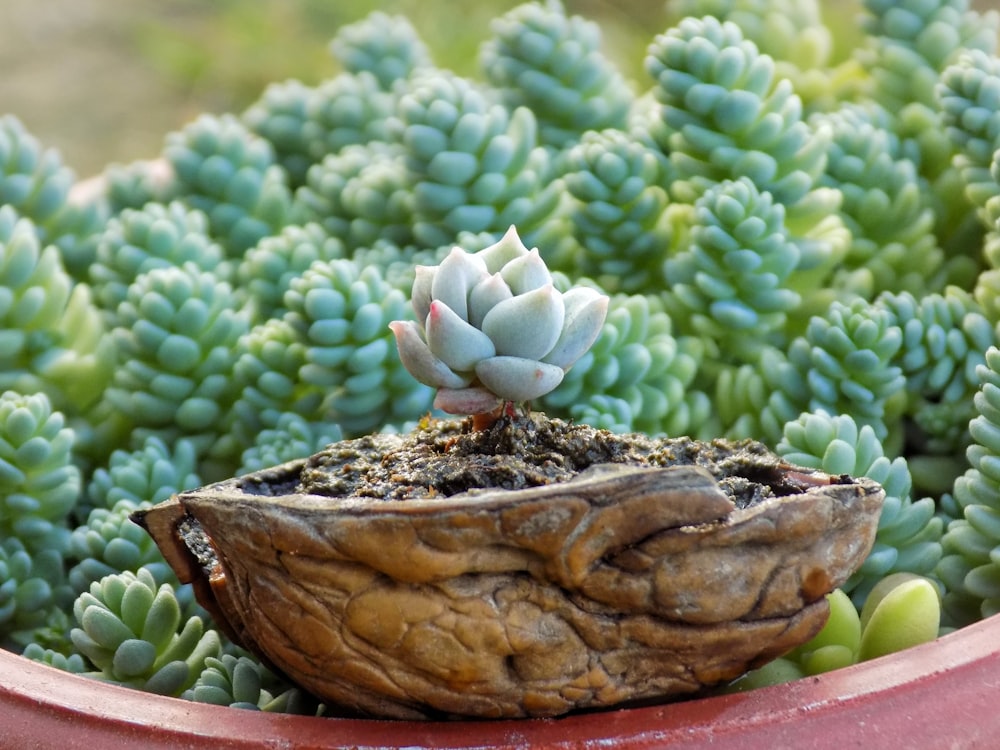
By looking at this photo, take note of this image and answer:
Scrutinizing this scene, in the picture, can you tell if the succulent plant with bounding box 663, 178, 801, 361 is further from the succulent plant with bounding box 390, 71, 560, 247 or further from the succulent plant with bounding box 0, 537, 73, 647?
the succulent plant with bounding box 0, 537, 73, 647

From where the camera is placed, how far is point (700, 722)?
25.0 inches

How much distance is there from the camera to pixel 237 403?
1.05 metres

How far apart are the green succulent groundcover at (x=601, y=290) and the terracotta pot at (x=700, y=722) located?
0.09 m

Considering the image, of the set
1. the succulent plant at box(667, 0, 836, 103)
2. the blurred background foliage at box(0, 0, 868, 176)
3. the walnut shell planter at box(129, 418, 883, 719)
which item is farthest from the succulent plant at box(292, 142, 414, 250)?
the blurred background foliage at box(0, 0, 868, 176)

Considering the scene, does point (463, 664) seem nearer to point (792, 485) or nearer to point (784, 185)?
point (792, 485)

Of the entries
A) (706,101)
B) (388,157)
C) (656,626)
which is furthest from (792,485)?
(388,157)

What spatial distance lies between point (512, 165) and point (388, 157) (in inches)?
12.2

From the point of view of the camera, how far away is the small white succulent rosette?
2.21 ft

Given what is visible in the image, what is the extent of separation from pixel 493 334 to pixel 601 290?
0.45 m

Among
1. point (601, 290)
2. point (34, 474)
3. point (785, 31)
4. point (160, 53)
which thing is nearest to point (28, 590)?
point (34, 474)

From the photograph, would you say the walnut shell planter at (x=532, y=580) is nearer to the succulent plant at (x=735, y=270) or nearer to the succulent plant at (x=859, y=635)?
the succulent plant at (x=859, y=635)

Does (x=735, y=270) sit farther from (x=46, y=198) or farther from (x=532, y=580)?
(x=46, y=198)

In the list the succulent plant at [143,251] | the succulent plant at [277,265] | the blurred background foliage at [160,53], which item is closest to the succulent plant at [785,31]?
the succulent plant at [277,265]

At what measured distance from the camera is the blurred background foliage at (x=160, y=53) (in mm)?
3305
